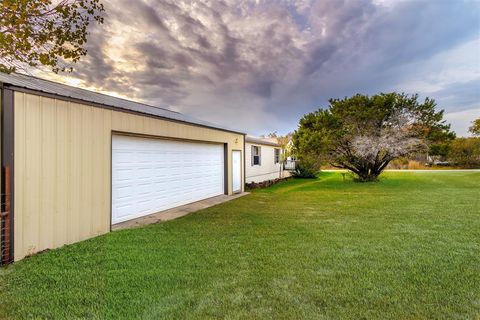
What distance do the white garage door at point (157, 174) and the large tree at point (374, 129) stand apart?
7452 millimetres

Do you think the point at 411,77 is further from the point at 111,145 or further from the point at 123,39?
the point at 111,145

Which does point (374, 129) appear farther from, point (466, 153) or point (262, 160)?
point (466, 153)

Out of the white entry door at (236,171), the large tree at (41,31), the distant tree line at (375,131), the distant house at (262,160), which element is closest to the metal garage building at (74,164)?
the large tree at (41,31)

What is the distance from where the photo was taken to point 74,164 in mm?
5301

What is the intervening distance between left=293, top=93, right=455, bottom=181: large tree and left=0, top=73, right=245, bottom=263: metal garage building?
32.3 ft

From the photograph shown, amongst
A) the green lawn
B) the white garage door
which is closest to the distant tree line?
the white garage door

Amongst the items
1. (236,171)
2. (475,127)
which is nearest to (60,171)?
(236,171)

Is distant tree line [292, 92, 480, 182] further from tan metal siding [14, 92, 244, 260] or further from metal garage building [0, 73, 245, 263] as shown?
tan metal siding [14, 92, 244, 260]

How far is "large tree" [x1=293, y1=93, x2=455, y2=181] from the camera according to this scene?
16.1 meters

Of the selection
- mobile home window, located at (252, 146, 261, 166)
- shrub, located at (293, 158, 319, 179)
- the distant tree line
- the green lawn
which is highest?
the distant tree line

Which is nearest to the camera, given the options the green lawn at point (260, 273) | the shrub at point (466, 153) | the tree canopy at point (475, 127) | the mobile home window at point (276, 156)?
the green lawn at point (260, 273)

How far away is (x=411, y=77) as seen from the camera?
15.3 meters

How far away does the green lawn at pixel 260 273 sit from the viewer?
286 centimetres

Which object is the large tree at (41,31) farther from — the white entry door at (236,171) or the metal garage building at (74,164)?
the white entry door at (236,171)
